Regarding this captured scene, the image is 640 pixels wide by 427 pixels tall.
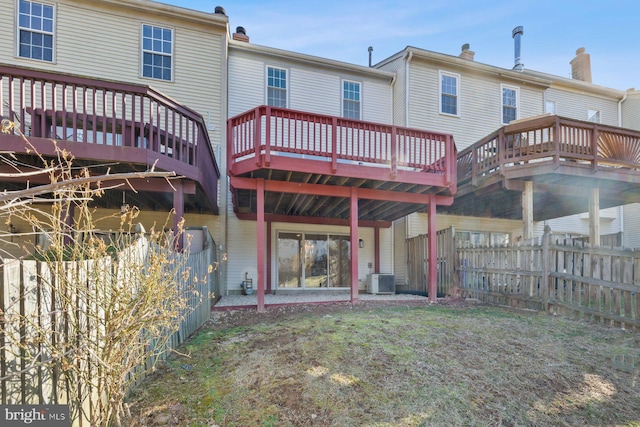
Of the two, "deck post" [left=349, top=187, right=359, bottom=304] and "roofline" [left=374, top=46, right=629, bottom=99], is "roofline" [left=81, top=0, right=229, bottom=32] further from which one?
"deck post" [left=349, top=187, right=359, bottom=304]

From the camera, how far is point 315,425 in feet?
8.12

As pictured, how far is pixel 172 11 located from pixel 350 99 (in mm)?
5583

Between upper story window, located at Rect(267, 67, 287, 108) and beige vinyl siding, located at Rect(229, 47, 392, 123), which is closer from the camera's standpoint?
beige vinyl siding, located at Rect(229, 47, 392, 123)

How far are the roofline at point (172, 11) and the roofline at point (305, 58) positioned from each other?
64cm

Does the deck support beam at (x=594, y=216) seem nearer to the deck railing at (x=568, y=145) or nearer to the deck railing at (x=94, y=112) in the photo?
the deck railing at (x=568, y=145)

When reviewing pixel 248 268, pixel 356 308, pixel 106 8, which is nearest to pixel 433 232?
pixel 356 308

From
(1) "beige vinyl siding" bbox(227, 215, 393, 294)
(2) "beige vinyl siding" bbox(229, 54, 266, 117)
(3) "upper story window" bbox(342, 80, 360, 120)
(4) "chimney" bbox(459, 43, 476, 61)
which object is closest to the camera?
(1) "beige vinyl siding" bbox(227, 215, 393, 294)

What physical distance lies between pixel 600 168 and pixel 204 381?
952 cm

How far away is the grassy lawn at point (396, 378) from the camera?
8.58 ft

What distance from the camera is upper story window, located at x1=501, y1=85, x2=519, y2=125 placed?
1185cm

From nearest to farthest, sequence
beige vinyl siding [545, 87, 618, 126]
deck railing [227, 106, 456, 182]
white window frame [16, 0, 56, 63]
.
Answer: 1. deck railing [227, 106, 456, 182]
2. white window frame [16, 0, 56, 63]
3. beige vinyl siding [545, 87, 618, 126]

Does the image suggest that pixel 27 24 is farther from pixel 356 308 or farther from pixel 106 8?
pixel 356 308

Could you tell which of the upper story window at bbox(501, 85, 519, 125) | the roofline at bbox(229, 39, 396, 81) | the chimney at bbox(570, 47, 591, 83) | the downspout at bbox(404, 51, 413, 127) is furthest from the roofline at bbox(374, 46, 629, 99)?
the chimney at bbox(570, 47, 591, 83)

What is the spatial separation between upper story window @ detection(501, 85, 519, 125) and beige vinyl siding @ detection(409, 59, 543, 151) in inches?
5.7
